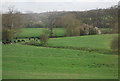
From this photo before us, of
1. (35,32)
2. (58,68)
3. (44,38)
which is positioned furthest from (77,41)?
(58,68)

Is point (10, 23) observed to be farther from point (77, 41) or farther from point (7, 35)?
point (77, 41)

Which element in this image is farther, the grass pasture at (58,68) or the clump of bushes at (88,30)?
the clump of bushes at (88,30)

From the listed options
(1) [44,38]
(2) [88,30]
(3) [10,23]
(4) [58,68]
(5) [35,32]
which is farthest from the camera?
(3) [10,23]

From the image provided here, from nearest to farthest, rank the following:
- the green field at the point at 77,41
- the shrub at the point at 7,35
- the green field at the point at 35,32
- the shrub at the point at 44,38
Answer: the green field at the point at 35,32
the green field at the point at 77,41
the shrub at the point at 44,38
the shrub at the point at 7,35

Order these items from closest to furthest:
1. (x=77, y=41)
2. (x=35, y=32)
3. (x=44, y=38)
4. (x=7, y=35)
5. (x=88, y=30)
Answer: (x=35, y=32), (x=88, y=30), (x=77, y=41), (x=44, y=38), (x=7, y=35)

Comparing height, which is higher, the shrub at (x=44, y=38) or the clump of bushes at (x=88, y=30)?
the clump of bushes at (x=88, y=30)

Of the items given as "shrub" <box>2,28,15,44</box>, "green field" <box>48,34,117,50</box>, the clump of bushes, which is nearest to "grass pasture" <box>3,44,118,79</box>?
"green field" <box>48,34,117,50</box>

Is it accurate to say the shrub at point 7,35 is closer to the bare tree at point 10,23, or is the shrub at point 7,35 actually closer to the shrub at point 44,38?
the bare tree at point 10,23

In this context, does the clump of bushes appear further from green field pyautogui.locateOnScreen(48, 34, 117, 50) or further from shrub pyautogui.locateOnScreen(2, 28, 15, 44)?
shrub pyautogui.locateOnScreen(2, 28, 15, 44)

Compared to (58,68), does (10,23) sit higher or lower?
higher

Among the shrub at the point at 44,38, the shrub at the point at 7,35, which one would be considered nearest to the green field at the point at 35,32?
the shrub at the point at 44,38

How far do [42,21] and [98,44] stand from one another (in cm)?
543

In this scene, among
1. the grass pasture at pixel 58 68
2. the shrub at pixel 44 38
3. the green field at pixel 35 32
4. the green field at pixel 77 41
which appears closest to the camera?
the grass pasture at pixel 58 68

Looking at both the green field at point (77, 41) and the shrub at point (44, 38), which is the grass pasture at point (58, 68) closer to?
the green field at point (77, 41)
